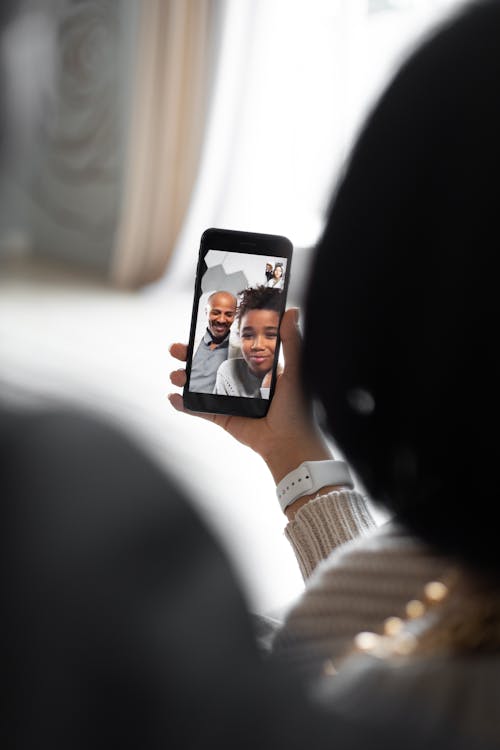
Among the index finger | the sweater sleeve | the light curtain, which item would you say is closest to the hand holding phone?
the index finger

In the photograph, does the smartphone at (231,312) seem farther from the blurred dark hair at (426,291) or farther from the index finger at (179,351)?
the blurred dark hair at (426,291)

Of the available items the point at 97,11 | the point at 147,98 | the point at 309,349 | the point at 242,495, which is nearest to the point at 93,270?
the point at 147,98

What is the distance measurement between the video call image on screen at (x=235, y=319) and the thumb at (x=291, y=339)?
40 mm

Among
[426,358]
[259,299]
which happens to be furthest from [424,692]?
[259,299]

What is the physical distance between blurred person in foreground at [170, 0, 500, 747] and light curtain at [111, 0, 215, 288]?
3225 mm

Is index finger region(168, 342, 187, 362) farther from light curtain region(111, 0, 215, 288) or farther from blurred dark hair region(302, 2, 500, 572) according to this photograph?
light curtain region(111, 0, 215, 288)

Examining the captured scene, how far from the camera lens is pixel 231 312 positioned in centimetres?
103

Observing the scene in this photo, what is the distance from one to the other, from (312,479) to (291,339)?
203 millimetres

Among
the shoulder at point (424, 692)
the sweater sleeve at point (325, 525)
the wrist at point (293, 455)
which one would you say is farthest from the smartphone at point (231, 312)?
the shoulder at point (424, 692)

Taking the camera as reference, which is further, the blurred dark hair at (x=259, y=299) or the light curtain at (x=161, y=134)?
the light curtain at (x=161, y=134)

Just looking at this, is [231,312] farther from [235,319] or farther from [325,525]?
[325,525]

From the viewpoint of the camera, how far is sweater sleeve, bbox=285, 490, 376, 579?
0.70 metres

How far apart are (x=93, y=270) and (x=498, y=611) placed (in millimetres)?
3639

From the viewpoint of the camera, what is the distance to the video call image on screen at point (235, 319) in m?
1.01
